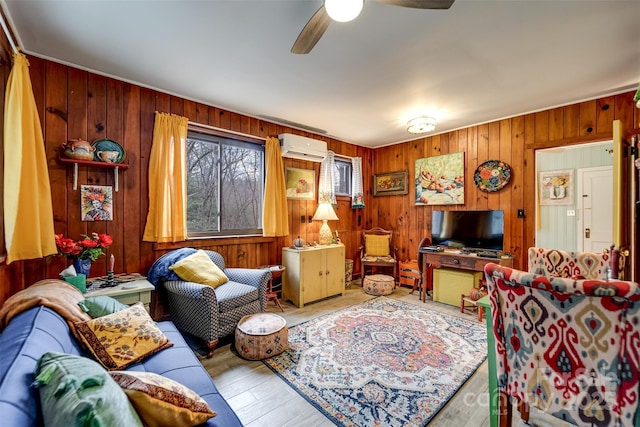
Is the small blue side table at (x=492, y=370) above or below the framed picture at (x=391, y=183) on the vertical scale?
below

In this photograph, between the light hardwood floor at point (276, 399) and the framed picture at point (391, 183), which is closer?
the light hardwood floor at point (276, 399)

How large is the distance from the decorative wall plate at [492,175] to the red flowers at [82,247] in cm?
427

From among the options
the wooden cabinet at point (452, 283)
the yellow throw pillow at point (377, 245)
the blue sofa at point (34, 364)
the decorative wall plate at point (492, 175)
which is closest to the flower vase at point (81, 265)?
the blue sofa at point (34, 364)

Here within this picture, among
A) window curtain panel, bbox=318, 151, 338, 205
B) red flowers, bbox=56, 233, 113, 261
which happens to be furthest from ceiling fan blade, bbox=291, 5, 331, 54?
window curtain panel, bbox=318, 151, 338, 205

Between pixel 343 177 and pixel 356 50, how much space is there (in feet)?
9.48

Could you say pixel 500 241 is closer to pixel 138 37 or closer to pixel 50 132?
pixel 138 37

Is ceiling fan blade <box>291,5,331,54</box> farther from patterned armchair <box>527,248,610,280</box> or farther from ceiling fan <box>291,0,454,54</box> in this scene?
patterned armchair <box>527,248,610,280</box>

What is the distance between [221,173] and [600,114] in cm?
424

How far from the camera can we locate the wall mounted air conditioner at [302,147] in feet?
12.2

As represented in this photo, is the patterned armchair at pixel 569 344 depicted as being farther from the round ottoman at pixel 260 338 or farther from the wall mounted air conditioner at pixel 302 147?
the wall mounted air conditioner at pixel 302 147

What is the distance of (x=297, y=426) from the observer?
1.56 m

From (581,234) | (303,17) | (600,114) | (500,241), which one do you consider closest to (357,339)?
(500,241)

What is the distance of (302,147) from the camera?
3.84 meters

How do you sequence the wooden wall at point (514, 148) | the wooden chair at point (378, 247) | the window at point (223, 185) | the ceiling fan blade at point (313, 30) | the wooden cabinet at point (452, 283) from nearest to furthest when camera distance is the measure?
the ceiling fan blade at point (313, 30) → the wooden wall at point (514, 148) → the window at point (223, 185) → the wooden cabinet at point (452, 283) → the wooden chair at point (378, 247)
